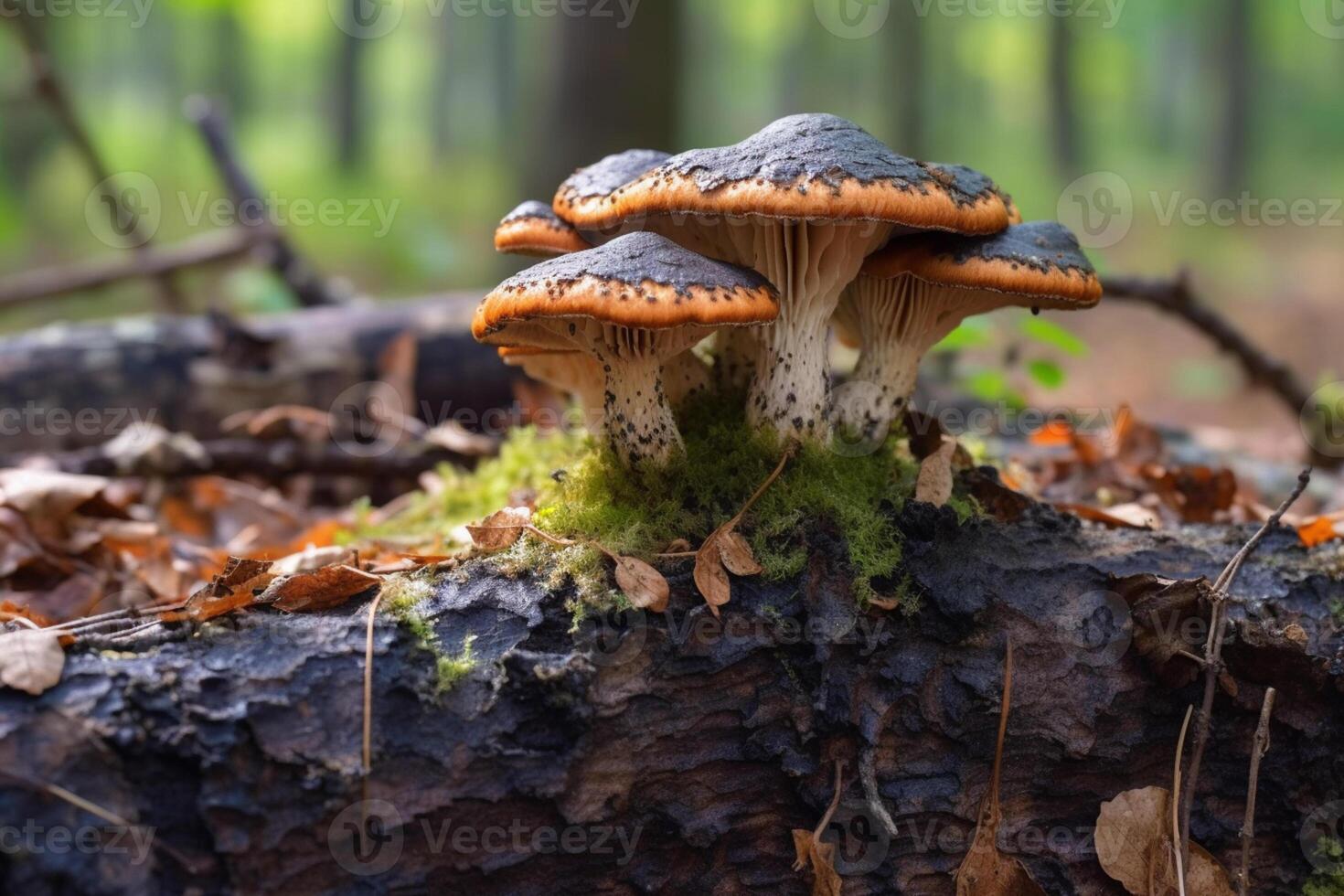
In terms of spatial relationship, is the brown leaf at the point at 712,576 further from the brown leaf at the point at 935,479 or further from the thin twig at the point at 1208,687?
the thin twig at the point at 1208,687

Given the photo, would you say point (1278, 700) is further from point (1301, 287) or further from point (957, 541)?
point (1301, 287)

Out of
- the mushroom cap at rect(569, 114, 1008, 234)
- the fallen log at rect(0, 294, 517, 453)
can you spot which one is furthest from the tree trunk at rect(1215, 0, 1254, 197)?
the mushroom cap at rect(569, 114, 1008, 234)

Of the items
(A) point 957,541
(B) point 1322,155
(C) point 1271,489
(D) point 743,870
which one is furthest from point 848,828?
(B) point 1322,155

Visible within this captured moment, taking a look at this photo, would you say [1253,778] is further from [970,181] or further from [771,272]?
[771,272]

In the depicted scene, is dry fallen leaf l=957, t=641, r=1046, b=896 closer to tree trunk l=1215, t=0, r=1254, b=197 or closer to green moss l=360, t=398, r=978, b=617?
green moss l=360, t=398, r=978, b=617

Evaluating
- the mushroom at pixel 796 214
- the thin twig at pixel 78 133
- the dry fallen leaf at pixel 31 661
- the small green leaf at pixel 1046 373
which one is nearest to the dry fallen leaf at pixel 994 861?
the mushroom at pixel 796 214

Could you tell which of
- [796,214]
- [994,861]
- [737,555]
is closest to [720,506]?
[737,555]
